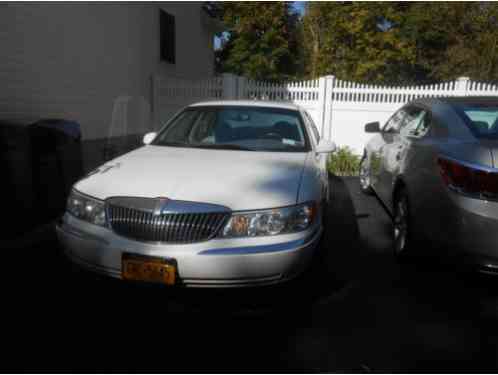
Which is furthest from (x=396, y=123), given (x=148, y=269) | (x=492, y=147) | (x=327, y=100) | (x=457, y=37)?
(x=457, y=37)

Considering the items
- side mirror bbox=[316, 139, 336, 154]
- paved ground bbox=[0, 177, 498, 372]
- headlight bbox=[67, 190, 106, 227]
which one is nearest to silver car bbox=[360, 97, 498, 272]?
paved ground bbox=[0, 177, 498, 372]

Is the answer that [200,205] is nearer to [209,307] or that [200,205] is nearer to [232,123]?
[209,307]

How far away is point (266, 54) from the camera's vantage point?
1930cm

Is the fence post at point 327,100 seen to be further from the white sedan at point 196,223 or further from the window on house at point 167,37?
the white sedan at point 196,223

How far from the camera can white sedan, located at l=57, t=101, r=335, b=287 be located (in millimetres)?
2311

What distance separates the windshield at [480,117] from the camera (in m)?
3.17

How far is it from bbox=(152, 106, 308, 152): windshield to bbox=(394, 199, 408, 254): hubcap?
46.7 inches

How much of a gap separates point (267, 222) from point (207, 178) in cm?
59

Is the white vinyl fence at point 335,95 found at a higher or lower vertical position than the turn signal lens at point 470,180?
higher

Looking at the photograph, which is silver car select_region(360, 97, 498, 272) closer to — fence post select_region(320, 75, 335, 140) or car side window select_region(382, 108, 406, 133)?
car side window select_region(382, 108, 406, 133)

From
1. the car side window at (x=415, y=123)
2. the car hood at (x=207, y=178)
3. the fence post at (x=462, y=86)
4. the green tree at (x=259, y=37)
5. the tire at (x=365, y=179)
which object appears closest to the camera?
the car hood at (x=207, y=178)

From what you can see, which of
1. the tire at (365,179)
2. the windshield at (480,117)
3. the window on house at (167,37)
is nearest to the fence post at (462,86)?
the tire at (365,179)

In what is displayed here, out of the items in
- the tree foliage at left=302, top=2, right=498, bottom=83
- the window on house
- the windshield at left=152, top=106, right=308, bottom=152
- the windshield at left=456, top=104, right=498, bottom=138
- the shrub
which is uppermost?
the tree foliage at left=302, top=2, right=498, bottom=83

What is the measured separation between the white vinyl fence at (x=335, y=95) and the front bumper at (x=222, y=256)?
24.9 ft
